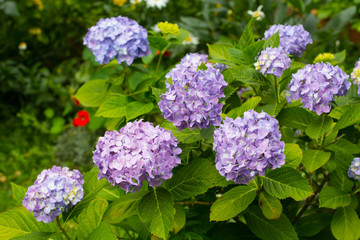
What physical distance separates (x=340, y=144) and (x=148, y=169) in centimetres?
68

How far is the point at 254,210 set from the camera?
139 centimetres

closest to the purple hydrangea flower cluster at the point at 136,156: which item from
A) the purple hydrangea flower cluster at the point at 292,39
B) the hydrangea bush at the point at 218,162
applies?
the hydrangea bush at the point at 218,162

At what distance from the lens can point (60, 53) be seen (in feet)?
15.1

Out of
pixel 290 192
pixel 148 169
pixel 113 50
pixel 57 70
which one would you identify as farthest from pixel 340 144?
pixel 57 70

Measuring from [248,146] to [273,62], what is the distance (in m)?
0.36

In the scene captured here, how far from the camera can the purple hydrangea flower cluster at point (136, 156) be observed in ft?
3.61

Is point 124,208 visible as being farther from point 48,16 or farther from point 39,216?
point 48,16

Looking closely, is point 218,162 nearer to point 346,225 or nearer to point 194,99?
point 194,99

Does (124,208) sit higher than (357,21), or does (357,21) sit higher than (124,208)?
(124,208)

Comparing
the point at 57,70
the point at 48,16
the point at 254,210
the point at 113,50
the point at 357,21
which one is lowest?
the point at 57,70

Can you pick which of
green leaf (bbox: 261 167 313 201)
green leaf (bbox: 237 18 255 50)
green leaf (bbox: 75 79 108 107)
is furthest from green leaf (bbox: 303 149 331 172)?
green leaf (bbox: 75 79 108 107)

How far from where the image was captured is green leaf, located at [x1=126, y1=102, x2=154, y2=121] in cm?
154

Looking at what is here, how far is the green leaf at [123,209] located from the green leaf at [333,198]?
0.59m

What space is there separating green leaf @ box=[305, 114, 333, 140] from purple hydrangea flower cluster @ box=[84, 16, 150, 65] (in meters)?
0.75
